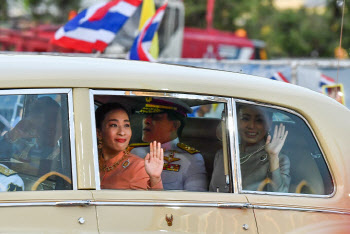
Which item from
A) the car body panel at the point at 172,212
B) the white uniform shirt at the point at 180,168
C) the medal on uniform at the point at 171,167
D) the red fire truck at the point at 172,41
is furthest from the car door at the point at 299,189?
the red fire truck at the point at 172,41

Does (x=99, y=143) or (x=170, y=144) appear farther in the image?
(x=170, y=144)

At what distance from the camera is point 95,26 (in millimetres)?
9242

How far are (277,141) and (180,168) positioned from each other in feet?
1.70

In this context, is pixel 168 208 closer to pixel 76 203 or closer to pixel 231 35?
pixel 76 203

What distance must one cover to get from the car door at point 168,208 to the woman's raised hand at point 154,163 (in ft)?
0.54

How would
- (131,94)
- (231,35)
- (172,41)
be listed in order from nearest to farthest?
(131,94) < (172,41) < (231,35)

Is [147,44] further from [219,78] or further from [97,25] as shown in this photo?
[219,78]

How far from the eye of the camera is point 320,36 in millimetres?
34656

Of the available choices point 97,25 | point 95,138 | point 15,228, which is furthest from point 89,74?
point 97,25

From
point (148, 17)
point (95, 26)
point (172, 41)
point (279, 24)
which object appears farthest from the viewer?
point (279, 24)

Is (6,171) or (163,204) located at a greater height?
(6,171)

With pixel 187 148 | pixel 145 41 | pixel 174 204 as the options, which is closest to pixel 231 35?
pixel 145 41

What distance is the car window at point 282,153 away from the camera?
366 cm

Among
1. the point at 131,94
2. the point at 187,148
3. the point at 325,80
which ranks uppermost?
the point at 325,80
